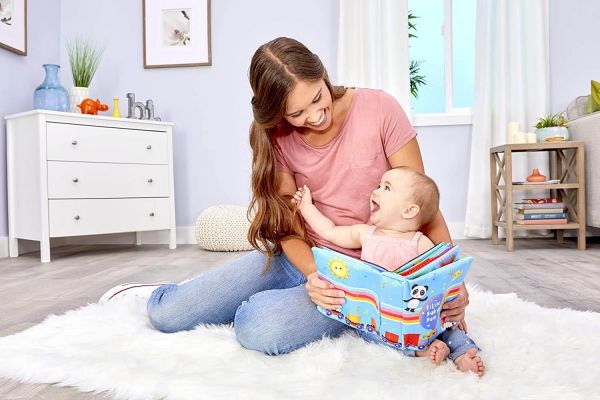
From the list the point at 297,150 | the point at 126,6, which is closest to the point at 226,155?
the point at 126,6

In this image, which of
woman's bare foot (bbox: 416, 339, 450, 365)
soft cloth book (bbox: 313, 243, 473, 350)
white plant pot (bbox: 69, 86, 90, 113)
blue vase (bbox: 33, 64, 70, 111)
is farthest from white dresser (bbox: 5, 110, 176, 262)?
woman's bare foot (bbox: 416, 339, 450, 365)

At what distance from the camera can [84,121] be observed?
10.7 feet

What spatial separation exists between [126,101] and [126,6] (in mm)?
681

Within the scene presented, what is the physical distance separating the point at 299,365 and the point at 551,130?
2.70 m

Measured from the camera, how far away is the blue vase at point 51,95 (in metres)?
3.24

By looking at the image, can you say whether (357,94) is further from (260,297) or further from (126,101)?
(126,101)

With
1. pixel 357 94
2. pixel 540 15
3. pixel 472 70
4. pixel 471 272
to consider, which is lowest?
pixel 471 272

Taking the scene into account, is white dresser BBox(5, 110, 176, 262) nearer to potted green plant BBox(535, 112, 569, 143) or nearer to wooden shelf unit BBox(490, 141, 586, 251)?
wooden shelf unit BBox(490, 141, 586, 251)

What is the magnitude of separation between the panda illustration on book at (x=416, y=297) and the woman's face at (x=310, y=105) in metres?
0.43

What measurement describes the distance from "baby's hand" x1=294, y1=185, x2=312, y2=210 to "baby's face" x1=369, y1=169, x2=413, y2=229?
18cm

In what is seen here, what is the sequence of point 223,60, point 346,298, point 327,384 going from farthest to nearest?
1. point 223,60
2. point 346,298
3. point 327,384

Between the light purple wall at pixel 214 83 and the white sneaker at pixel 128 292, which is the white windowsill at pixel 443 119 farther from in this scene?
the white sneaker at pixel 128 292

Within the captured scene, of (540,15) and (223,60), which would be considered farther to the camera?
(223,60)

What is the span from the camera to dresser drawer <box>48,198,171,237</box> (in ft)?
10.3
